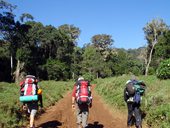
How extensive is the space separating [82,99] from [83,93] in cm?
→ 21

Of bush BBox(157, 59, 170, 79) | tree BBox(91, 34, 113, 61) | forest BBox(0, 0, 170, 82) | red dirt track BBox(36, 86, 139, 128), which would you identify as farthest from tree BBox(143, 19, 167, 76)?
red dirt track BBox(36, 86, 139, 128)

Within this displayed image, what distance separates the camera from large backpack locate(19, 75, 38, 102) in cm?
1104

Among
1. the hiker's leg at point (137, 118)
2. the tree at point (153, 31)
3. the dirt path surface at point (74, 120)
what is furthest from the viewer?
the tree at point (153, 31)

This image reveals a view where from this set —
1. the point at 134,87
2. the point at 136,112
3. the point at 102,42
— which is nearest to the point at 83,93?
the point at 134,87

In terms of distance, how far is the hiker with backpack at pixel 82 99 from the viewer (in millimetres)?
10797

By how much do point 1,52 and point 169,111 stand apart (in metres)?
43.9

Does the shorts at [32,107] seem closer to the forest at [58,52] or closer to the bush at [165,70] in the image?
the bush at [165,70]

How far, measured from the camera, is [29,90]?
11.1 metres

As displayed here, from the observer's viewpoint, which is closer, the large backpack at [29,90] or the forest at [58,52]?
the large backpack at [29,90]

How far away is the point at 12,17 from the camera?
48906mm

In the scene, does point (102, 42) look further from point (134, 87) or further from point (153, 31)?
point (134, 87)

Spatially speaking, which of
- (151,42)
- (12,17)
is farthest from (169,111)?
(151,42)

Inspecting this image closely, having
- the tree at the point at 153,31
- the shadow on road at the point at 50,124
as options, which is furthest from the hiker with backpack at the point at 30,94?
the tree at the point at 153,31

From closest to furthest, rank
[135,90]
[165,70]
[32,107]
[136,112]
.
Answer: [32,107] < [135,90] < [136,112] < [165,70]
